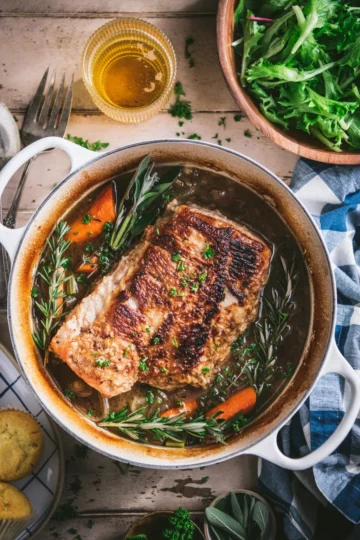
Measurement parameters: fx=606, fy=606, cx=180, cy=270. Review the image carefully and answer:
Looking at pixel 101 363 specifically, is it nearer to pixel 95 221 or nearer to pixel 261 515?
pixel 95 221

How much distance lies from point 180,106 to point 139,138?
0.89 ft

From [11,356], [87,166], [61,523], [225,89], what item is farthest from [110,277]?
[61,523]

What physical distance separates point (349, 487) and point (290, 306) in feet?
3.12

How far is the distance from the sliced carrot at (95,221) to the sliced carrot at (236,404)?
3.40 feet

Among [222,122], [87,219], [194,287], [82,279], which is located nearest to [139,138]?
[222,122]

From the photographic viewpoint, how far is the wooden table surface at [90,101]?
319 cm

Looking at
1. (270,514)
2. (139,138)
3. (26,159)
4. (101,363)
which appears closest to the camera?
(26,159)

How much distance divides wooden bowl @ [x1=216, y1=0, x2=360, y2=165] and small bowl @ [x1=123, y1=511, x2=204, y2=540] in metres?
1.94

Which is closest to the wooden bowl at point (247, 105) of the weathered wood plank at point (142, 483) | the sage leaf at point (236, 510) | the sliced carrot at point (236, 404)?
the sliced carrot at point (236, 404)

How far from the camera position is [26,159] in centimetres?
262

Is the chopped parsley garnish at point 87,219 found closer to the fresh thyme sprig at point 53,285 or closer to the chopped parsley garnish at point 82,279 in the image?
the fresh thyme sprig at point 53,285

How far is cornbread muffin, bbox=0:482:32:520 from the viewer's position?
2893 mm

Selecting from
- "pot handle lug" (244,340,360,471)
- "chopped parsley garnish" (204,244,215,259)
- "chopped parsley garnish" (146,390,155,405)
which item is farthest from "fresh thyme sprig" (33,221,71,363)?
"pot handle lug" (244,340,360,471)

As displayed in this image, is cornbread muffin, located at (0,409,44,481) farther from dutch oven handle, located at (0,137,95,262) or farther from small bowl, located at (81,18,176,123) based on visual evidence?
small bowl, located at (81,18,176,123)
